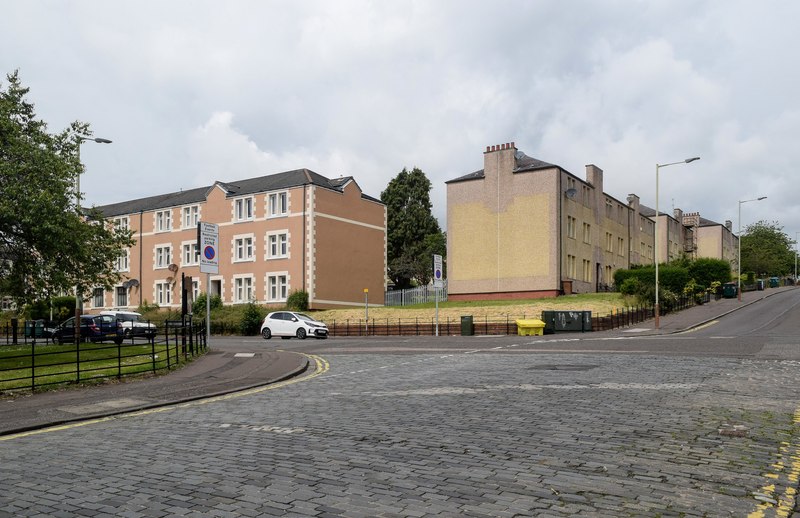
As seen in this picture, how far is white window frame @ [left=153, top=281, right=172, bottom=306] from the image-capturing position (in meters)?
70.3

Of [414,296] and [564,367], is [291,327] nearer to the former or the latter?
[414,296]

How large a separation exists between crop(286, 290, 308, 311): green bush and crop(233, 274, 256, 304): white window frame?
5608 millimetres

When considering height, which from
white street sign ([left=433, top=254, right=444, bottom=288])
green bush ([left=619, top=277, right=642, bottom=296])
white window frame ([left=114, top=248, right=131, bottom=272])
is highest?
white window frame ([left=114, top=248, right=131, bottom=272])

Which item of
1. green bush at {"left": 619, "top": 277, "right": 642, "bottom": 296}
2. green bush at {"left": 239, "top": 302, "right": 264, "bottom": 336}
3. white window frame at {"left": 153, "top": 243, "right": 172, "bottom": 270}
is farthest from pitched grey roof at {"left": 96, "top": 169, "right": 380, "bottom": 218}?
green bush at {"left": 619, "top": 277, "right": 642, "bottom": 296}

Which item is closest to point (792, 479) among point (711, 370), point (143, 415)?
point (143, 415)

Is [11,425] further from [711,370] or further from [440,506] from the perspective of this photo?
[711,370]

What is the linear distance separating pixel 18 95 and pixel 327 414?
79.0 ft

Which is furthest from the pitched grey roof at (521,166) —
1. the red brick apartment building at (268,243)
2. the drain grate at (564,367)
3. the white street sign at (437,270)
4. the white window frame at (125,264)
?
the drain grate at (564,367)

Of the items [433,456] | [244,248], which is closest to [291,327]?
[244,248]

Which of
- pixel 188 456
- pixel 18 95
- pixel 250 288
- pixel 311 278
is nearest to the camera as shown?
pixel 188 456

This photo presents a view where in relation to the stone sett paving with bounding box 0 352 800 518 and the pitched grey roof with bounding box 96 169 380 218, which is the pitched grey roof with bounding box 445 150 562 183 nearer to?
the pitched grey roof with bounding box 96 169 380 218

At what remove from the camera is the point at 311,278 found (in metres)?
60.4

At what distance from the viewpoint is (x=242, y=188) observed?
67500 millimetres

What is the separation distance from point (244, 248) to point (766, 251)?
101m
